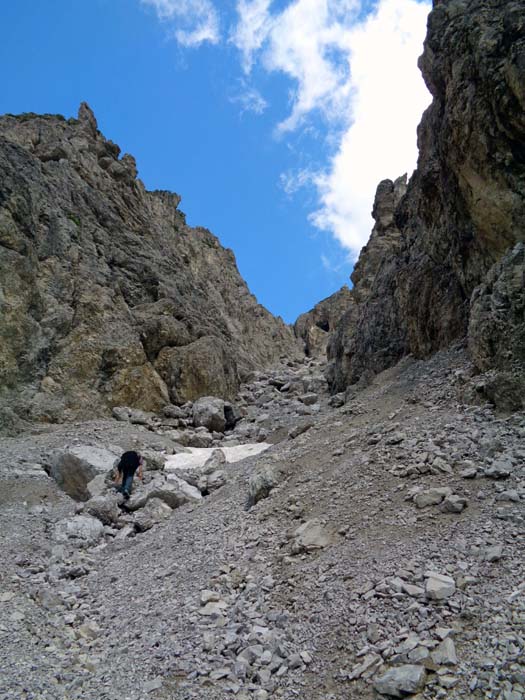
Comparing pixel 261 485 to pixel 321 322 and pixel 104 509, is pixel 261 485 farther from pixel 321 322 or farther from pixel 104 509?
pixel 321 322

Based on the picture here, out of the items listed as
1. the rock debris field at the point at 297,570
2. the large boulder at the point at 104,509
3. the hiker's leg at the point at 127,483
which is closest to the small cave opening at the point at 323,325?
the rock debris field at the point at 297,570

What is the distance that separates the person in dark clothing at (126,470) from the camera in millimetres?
15539

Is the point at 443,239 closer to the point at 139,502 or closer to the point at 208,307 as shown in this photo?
the point at 139,502

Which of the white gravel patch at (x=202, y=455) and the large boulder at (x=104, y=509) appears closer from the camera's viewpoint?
the large boulder at (x=104, y=509)

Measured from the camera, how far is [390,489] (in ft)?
32.3

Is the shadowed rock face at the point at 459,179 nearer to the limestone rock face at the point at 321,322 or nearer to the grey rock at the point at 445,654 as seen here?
the grey rock at the point at 445,654

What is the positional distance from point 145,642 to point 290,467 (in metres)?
6.02

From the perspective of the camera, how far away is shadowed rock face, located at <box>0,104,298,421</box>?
79.2 ft

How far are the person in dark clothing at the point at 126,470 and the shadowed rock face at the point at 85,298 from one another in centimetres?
842

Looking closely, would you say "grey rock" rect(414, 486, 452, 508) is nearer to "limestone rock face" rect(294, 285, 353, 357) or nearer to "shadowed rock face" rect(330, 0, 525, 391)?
"shadowed rock face" rect(330, 0, 525, 391)

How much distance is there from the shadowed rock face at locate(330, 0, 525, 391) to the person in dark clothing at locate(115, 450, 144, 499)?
10.1 meters

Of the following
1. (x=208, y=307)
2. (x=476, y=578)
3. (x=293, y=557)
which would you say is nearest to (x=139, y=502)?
(x=293, y=557)

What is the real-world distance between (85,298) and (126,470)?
48.3 feet

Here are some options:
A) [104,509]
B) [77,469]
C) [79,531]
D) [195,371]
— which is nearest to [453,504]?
[79,531]
